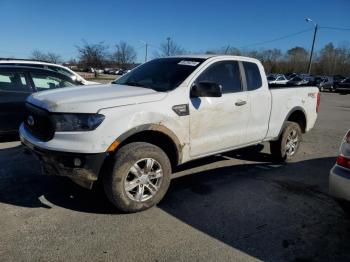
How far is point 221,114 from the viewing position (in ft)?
14.7

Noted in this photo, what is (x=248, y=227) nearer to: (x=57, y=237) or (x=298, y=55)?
(x=57, y=237)

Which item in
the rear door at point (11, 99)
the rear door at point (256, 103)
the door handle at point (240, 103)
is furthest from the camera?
the rear door at point (11, 99)

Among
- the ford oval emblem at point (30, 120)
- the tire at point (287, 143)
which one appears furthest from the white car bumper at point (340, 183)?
the ford oval emblem at point (30, 120)

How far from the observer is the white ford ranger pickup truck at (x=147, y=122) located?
340 centimetres

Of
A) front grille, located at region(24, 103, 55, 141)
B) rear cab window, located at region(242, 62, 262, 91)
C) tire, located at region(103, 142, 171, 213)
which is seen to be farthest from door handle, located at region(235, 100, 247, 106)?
front grille, located at region(24, 103, 55, 141)

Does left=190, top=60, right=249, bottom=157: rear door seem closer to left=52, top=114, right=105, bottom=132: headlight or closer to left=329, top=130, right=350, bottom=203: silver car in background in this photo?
left=52, top=114, right=105, bottom=132: headlight

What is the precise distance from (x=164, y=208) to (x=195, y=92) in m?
1.46

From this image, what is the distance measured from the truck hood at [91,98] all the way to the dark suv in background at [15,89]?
2.91 meters

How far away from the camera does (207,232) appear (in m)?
3.44

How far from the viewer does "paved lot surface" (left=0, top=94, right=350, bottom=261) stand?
3064 mm

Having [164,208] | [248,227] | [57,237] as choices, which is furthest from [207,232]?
[57,237]

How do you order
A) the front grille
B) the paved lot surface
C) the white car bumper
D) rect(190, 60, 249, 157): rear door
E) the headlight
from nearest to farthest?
the paved lot surface, the white car bumper, the headlight, the front grille, rect(190, 60, 249, 157): rear door

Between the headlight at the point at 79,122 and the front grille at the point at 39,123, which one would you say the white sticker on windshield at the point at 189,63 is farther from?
the front grille at the point at 39,123

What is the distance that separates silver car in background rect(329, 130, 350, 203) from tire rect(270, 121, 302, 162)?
8.24ft
